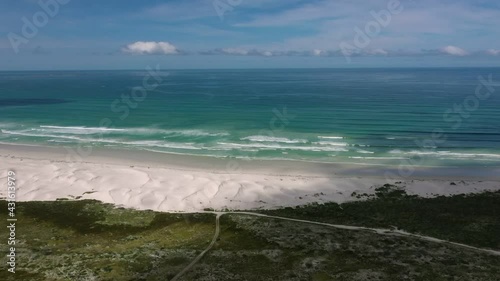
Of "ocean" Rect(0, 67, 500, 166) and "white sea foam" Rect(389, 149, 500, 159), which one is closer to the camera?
"white sea foam" Rect(389, 149, 500, 159)

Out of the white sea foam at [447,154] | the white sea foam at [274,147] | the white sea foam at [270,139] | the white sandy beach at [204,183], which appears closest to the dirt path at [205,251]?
the white sandy beach at [204,183]

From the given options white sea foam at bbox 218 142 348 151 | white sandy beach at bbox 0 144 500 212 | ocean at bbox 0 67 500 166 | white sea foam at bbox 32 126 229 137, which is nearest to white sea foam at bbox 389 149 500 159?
ocean at bbox 0 67 500 166

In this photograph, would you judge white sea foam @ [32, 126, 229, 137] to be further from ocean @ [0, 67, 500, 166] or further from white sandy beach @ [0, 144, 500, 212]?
white sandy beach @ [0, 144, 500, 212]

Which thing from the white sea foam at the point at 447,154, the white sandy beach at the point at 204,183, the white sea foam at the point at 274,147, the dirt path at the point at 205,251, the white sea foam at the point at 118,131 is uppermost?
the white sea foam at the point at 118,131

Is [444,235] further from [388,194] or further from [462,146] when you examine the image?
[462,146]

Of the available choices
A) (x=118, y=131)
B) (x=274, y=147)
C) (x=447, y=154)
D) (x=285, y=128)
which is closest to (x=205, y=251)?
(x=274, y=147)

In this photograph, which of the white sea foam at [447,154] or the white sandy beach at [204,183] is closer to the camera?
the white sandy beach at [204,183]

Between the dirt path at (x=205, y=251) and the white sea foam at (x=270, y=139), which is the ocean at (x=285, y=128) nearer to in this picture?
the white sea foam at (x=270, y=139)

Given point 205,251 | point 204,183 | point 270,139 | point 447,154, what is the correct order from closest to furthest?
point 205,251, point 204,183, point 447,154, point 270,139

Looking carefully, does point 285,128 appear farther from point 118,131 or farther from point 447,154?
point 118,131
